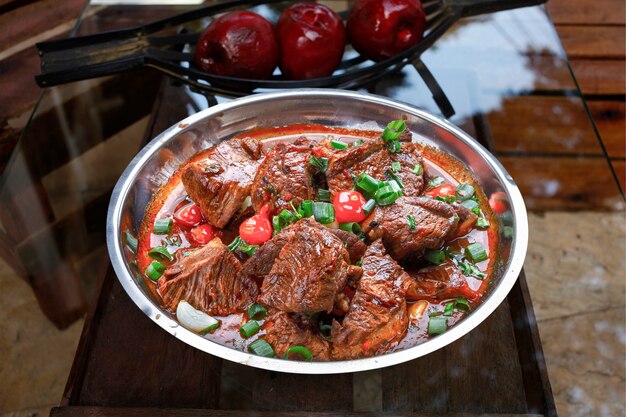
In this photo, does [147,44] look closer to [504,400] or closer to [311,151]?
[311,151]

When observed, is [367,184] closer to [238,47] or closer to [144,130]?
[238,47]

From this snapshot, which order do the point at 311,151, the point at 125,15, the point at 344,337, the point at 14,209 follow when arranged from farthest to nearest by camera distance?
1. the point at 125,15
2. the point at 14,209
3. the point at 311,151
4. the point at 344,337

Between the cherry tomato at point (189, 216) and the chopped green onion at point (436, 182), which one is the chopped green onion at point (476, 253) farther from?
the cherry tomato at point (189, 216)

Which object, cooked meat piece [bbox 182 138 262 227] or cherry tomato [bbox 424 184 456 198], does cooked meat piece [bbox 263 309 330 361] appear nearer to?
cooked meat piece [bbox 182 138 262 227]

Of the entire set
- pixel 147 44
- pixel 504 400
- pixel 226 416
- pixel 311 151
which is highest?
pixel 147 44

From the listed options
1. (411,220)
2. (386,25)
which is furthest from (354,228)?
(386,25)

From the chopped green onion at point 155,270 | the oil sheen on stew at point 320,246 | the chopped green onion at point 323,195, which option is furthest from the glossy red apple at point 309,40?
the chopped green onion at point 155,270

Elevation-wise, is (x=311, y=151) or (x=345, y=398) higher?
(x=311, y=151)

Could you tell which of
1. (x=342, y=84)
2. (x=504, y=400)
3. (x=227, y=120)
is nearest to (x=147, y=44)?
(x=227, y=120)
